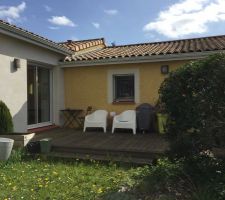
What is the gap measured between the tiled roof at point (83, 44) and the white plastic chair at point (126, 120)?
4039mm

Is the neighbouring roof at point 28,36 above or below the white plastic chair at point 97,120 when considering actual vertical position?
above

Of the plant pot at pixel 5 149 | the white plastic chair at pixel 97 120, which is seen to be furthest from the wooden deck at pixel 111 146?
the plant pot at pixel 5 149

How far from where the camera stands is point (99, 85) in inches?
486

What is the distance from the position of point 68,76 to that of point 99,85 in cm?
146

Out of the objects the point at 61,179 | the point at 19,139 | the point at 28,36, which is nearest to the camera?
the point at 61,179

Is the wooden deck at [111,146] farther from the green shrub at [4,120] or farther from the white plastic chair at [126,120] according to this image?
the green shrub at [4,120]

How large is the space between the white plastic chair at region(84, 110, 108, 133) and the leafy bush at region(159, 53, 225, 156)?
5811 millimetres

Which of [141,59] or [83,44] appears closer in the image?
[141,59]

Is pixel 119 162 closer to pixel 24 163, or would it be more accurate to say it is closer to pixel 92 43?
pixel 24 163

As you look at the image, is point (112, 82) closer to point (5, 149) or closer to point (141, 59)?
point (141, 59)

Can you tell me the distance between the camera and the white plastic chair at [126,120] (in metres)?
10.8

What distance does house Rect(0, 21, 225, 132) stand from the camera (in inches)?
394

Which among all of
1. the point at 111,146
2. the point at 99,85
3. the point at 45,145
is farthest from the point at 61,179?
the point at 99,85

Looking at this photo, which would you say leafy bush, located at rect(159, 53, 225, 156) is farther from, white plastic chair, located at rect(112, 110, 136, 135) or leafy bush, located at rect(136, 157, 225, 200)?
white plastic chair, located at rect(112, 110, 136, 135)
